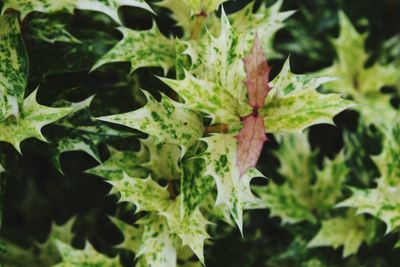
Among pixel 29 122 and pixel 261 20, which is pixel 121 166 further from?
pixel 261 20

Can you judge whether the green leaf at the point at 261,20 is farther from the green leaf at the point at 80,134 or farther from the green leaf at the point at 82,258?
the green leaf at the point at 82,258

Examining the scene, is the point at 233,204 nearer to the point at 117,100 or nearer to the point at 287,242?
the point at 117,100

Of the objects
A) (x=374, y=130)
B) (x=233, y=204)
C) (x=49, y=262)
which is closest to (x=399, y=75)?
(x=374, y=130)

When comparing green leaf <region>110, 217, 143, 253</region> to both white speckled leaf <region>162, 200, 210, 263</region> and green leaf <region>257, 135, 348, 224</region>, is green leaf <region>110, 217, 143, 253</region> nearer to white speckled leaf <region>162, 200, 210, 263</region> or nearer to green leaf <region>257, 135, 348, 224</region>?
white speckled leaf <region>162, 200, 210, 263</region>

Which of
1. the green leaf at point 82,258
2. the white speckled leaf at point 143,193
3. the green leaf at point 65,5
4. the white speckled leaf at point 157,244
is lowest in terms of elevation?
the green leaf at point 82,258

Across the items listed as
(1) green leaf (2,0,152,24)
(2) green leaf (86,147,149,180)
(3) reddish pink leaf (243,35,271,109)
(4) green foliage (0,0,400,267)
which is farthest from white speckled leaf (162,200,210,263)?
(1) green leaf (2,0,152,24)

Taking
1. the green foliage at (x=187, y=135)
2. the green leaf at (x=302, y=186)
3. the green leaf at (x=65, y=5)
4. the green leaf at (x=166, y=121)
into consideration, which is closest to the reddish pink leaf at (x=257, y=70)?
the green foliage at (x=187, y=135)
